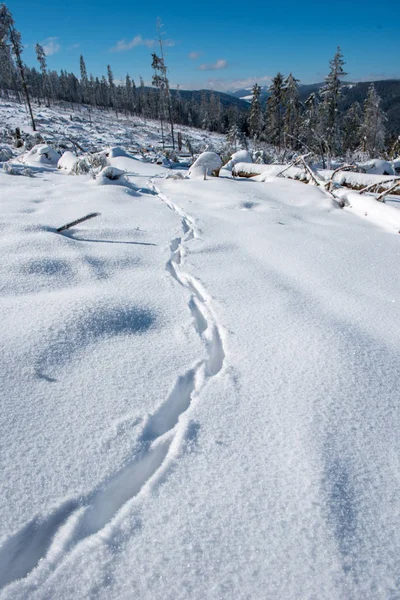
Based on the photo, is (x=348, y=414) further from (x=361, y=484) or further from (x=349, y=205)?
(x=349, y=205)

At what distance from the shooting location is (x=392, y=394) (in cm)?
159

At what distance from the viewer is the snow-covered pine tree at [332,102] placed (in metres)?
24.5

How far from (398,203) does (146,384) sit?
246 inches

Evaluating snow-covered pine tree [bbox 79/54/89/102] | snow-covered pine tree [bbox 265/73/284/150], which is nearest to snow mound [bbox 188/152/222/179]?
snow-covered pine tree [bbox 265/73/284/150]

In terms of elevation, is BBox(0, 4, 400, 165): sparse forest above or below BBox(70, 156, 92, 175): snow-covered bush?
above

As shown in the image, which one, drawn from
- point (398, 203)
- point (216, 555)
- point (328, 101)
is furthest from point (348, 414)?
point (328, 101)

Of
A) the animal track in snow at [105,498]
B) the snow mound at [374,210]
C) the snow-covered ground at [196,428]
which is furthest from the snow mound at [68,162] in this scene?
the animal track in snow at [105,498]

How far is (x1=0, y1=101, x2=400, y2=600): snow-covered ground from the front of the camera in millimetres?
938

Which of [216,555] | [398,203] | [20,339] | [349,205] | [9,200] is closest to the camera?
[216,555]

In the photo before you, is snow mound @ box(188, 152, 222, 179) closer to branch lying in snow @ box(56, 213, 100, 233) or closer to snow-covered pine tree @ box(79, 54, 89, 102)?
branch lying in snow @ box(56, 213, 100, 233)

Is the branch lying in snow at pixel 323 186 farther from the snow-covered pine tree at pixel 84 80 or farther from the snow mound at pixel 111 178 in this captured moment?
the snow-covered pine tree at pixel 84 80

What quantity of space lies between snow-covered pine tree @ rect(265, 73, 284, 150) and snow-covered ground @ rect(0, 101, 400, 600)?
1347 inches

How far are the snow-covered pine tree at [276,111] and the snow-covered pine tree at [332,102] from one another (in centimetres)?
544

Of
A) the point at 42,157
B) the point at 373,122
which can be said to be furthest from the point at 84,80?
the point at 42,157
